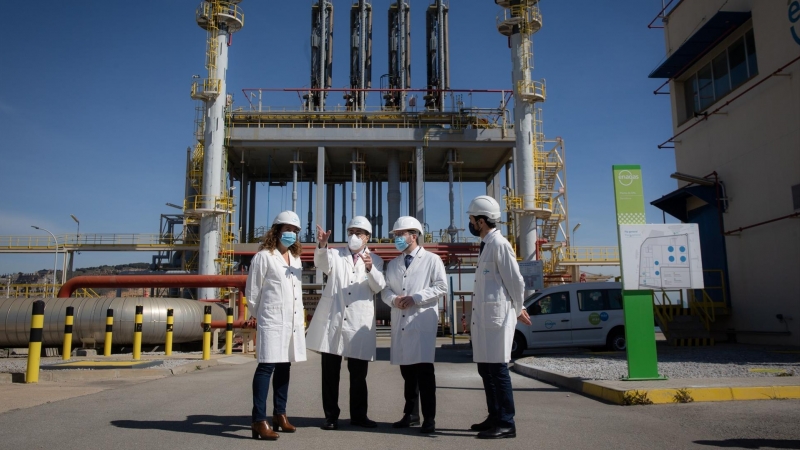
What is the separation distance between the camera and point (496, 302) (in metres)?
5.30

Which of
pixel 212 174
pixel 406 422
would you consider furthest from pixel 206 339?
pixel 212 174

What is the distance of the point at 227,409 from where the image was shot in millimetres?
6457

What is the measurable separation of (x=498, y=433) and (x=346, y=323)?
162 centimetres

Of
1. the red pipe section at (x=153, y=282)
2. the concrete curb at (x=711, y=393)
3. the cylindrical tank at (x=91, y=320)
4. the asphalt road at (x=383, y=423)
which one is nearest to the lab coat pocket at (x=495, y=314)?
the asphalt road at (x=383, y=423)

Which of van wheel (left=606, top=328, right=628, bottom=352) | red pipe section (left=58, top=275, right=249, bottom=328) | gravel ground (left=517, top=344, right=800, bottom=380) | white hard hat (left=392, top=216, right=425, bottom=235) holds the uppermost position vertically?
red pipe section (left=58, top=275, right=249, bottom=328)

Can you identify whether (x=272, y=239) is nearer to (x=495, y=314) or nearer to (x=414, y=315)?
(x=414, y=315)

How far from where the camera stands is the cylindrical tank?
52.2 feet

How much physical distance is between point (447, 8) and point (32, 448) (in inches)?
1726

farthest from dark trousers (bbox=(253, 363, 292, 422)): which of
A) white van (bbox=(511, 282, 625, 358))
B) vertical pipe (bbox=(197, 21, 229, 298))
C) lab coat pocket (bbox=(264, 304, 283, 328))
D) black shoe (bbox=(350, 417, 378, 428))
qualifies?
vertical pipe (bbox=(197, 21, 229, 298))

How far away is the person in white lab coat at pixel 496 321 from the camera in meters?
5.07

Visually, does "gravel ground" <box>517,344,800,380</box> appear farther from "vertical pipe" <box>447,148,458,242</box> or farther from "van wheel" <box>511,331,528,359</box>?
"vertical pipe" <box>447,148,458,242</box>

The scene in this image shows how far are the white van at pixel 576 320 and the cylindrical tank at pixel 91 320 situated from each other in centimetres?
1016

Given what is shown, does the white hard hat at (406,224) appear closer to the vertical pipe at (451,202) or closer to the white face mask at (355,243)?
the white face mask at (355,243)

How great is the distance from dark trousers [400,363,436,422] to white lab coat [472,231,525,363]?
45cm
